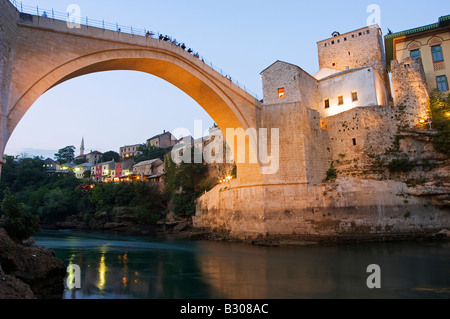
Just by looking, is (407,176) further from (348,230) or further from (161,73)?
(161,73)

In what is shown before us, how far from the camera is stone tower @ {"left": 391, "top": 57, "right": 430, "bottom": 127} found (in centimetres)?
1586

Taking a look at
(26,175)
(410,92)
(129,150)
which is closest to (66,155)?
(129,150)

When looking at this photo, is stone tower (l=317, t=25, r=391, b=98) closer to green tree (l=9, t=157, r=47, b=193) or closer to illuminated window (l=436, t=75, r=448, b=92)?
illuminated window (l=436, t=75, r=448, b=92)

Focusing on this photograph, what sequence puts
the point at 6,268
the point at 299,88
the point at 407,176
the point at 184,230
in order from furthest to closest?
1. the point at 184,230
2. the point at 299,88
3. the point at 407,176
4. the point at 6,268

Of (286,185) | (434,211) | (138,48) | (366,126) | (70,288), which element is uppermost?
(138,48)

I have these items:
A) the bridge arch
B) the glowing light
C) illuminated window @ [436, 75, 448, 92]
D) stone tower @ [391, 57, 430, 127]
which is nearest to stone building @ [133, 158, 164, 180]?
the bridge arch

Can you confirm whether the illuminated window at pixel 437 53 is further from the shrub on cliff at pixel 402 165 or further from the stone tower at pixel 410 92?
the shrub on cliff at pixel 402 165

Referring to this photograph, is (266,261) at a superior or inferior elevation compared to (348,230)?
inferior

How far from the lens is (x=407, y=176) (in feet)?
49.0

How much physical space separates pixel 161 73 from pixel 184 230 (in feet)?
44.4

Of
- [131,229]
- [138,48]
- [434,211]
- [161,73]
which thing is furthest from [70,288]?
[131,229]

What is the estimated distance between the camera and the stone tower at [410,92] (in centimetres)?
1586

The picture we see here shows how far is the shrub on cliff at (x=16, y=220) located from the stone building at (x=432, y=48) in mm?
20617

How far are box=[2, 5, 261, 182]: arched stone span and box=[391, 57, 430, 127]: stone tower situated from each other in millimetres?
8007
